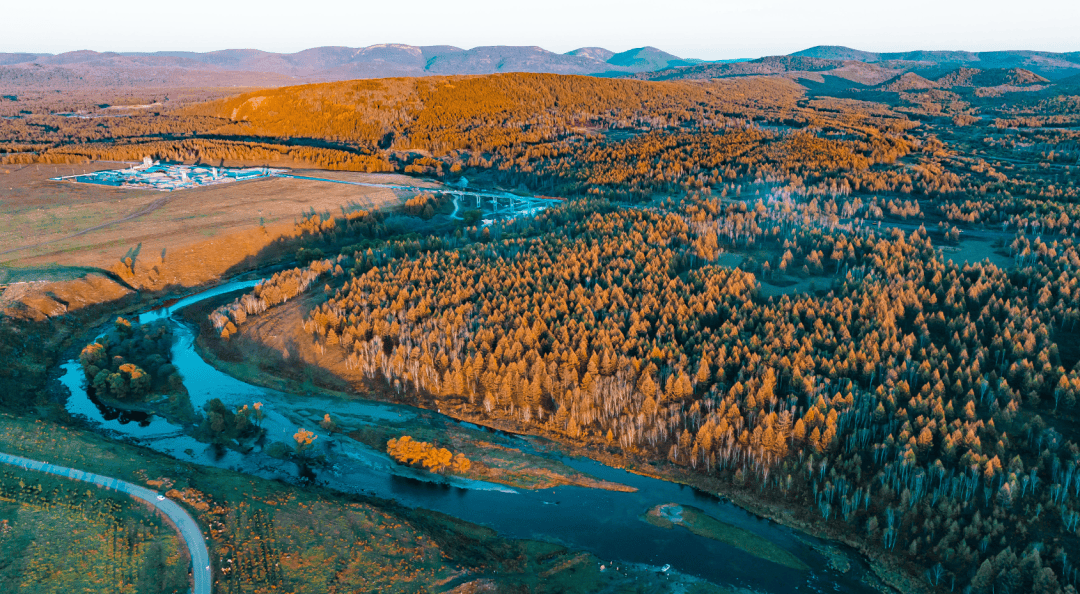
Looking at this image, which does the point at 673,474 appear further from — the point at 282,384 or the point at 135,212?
the point at 135,212

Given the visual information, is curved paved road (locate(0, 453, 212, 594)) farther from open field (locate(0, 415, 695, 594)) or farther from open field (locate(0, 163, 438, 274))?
open field (locate(0, 163, 438, 274))

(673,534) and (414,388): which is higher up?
(414,388)

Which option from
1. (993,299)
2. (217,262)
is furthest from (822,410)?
(217,262)

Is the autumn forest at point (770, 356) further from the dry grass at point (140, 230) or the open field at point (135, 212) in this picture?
the open field at point (135, 212)

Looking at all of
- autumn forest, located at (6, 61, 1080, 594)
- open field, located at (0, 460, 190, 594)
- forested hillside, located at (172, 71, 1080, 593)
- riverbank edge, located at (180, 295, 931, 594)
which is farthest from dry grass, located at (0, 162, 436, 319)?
open field, located at (0, 460, 190, 594)

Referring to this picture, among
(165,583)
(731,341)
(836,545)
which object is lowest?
(836,545)

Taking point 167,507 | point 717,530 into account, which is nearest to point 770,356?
point 717,530

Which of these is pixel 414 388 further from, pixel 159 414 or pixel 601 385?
pixel 159 414
